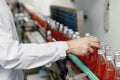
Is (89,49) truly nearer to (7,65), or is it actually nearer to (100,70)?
(100,70)

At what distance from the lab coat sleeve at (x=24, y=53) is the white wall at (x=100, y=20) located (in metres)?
0.39

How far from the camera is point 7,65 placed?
0.96 meters

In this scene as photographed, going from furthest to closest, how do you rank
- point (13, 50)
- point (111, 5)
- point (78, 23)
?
point (78, 23), point (111, 5), point (13, 50)

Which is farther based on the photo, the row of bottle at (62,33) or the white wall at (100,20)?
the row of bottle at (62,33)

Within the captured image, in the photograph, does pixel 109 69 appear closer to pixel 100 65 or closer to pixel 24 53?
pixel 100 65

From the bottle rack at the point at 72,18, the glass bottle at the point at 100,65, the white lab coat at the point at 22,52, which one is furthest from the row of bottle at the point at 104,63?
the bottle rack at the point at 72,18

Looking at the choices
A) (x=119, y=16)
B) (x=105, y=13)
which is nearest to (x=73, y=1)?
(x=105, y=13)

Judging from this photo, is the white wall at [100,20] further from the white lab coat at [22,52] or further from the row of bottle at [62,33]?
the white lab coat at [22,52]

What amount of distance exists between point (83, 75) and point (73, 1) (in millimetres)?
1079

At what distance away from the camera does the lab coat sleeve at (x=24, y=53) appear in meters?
0.92

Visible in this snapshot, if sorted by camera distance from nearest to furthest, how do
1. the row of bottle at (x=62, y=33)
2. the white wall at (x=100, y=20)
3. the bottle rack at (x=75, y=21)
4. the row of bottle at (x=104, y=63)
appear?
the row of bottle at (x=104, y=63), the bottle rack at (x=75, y=21), the white wall at (x=100, y=20), the row of bottle at (x=62, y=33)

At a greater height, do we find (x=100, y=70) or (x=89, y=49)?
(x=89, y=49)

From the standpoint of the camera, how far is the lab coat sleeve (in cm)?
92

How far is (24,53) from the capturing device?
0.96 meters
